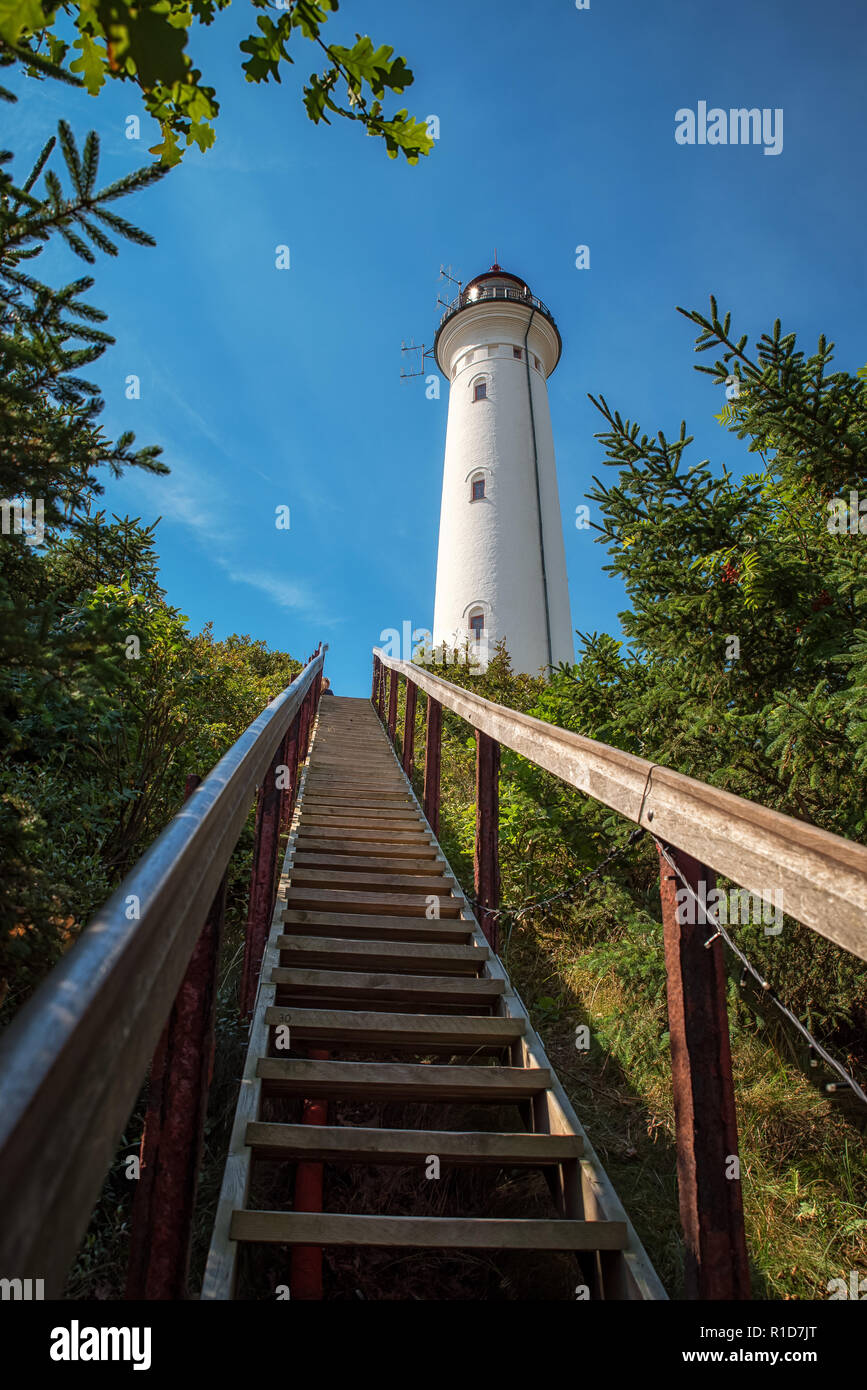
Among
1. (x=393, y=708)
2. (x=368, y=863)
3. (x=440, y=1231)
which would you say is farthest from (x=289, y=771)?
(x=393, y=708)

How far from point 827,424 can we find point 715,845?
242cm

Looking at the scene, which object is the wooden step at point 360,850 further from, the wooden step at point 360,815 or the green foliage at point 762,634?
the green foliage at point 762,634

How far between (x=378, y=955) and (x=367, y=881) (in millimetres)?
891

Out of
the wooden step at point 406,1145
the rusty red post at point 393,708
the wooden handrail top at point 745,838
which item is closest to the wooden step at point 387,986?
the wooden step at point 406,1145

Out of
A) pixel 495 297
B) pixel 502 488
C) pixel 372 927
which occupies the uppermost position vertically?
pixel 495 297

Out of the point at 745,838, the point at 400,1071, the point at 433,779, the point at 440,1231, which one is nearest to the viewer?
the point at 745,838

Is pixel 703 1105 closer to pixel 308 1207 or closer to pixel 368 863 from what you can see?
pixel 308 1207

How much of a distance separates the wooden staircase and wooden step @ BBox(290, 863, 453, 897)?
1 centimetres

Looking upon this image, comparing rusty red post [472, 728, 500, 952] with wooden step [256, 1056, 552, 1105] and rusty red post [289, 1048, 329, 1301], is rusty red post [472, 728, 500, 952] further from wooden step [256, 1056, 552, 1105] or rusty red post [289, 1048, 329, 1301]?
wooden step [256, 1056, 552, 1105]

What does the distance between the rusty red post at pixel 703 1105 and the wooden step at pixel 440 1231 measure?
1.02 feet

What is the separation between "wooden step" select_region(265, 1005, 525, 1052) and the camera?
9.05 ft

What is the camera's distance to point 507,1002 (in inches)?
121

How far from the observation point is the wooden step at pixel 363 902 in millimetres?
3899

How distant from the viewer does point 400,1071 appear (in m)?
2.51
